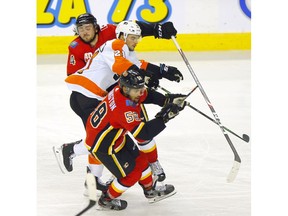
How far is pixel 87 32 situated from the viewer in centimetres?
414

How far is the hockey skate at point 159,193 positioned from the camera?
3.80m

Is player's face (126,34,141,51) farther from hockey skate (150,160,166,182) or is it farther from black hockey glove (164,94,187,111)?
hockey skate (150,160,166,182)

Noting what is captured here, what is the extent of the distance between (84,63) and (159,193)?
0.99 m

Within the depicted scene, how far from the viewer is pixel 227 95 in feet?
20.6

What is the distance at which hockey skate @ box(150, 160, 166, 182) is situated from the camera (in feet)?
12.9

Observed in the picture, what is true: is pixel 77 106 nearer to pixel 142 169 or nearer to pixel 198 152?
pixel 142 169

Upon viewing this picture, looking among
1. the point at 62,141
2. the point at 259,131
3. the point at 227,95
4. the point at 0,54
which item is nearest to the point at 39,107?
the point at 62,141

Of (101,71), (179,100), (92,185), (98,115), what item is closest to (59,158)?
(101,71)

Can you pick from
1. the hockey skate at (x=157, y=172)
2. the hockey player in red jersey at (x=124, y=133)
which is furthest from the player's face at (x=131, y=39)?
the hockey skate at (x=157, y=172)

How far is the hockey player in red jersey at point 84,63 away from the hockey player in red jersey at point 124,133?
0.69ft

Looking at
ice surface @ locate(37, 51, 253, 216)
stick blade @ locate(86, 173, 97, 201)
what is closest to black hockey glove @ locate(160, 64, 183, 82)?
ice surface @ locate(37, 51, 253, 216)

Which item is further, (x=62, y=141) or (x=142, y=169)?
(x=62, y=141)

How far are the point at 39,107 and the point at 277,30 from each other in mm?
4026

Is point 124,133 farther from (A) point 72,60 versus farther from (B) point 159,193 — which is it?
(A) point 72,60
